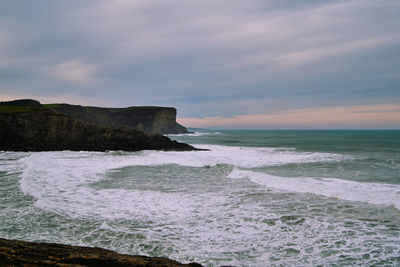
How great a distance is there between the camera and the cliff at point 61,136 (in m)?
29.9

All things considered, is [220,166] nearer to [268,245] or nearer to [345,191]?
[345,191]

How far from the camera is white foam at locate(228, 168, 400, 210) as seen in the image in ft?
32.1

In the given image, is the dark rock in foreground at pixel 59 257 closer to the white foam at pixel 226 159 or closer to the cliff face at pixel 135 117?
the white foam at pixel 226 159

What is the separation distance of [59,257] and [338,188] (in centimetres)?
1121

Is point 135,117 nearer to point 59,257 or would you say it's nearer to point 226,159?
point 226,159

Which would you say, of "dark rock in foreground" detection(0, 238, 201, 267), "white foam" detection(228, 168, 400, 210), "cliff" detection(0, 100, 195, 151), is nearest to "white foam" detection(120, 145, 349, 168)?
"white foam" detection(228, 168, 400, 210)

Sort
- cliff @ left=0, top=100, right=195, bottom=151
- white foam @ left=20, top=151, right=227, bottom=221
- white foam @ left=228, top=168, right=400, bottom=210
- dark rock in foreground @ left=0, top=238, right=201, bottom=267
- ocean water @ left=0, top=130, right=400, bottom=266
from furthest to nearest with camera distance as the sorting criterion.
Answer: cliff @ left=0, top=100, right=195, bottom=151 → white foam @ left=228, top=168, right=400, bottom=210 → white foam @ left=20, top=151, right=227, bottom=221 → ocean water @ left=0, top=130, right=400, bottom=266 → dark rock in foreground @ left=0, top=238, right=201, bottom=267

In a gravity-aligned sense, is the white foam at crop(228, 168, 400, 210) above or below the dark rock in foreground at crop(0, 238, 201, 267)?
below

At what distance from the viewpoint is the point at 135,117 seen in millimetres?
78312

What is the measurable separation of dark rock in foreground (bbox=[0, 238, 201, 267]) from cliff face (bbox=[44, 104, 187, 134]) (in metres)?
63.0

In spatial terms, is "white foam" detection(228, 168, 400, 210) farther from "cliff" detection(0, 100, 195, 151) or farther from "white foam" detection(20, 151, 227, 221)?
"cliff" detection(0, 100, 195, 151)

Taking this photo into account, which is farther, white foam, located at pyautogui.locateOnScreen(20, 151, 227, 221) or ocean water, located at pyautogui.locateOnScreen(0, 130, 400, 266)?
white foam, located at pyautogui.locateOnScreen(20, 151, 227, 221)

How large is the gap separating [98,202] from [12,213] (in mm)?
2360

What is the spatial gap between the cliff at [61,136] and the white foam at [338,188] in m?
20.9
